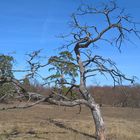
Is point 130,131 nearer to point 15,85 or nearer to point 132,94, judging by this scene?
point 15,85

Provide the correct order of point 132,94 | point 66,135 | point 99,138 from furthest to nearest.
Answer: point 132,94
point 66,135
point 99,138

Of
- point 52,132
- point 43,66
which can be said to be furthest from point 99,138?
point 43,66

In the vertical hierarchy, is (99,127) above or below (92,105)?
below

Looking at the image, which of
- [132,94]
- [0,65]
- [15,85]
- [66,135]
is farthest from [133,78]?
[132,94]

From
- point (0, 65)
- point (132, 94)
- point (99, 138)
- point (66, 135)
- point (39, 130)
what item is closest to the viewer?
point (99, 138)

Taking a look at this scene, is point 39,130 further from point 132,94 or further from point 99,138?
point 132,94

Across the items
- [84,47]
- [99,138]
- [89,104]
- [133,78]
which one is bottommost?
[99,138]

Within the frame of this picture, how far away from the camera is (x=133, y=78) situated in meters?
20.5

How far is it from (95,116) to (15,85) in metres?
3.99

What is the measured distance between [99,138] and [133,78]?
3.41m

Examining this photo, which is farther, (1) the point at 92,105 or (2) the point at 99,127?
(1) the point at 92,105

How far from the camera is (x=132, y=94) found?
47.9 meters

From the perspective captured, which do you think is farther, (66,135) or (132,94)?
(132,94)

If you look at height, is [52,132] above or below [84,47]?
below
